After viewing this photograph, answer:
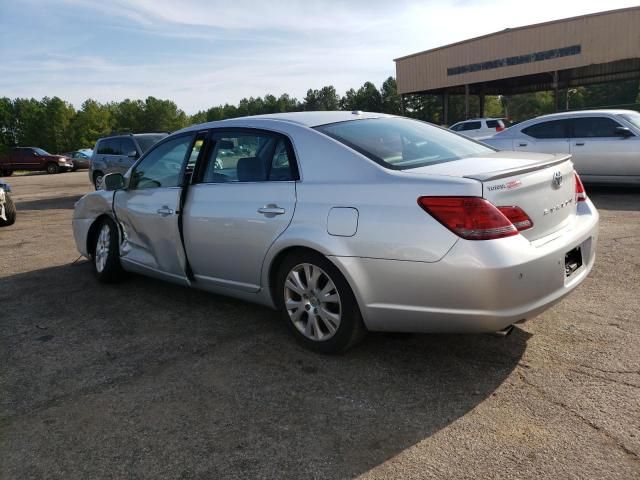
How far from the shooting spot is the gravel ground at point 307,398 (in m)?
2.36

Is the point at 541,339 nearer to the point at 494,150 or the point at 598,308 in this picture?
the point at 598,308

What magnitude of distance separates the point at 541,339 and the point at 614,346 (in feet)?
1.38

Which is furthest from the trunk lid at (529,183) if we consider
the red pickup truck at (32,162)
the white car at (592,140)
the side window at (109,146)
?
the red pickup truck at (32,162)

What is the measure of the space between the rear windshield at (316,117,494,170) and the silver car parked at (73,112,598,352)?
0.02 meters

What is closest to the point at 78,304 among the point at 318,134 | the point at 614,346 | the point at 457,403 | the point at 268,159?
the point at 268,159

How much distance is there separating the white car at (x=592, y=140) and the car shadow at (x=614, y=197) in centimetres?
29

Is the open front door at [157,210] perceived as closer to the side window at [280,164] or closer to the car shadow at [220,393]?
the car shadow at [220,393]

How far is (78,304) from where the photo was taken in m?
4.80

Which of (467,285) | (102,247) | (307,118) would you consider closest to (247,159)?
(307,118)

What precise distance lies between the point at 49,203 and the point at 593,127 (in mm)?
12955

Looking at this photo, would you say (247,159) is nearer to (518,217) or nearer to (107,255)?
(518,217)

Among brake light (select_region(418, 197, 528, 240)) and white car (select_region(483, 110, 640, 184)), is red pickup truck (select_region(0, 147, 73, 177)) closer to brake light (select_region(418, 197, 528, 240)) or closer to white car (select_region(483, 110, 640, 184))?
white car (select_region(483, 110, 640, 184))

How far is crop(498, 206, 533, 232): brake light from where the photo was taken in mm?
2791

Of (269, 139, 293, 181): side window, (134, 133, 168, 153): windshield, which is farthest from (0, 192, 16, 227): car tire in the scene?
(269, 139, 293, 181): side window
